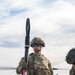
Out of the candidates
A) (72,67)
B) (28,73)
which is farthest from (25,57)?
(72,67)

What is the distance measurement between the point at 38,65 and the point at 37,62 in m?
0.18

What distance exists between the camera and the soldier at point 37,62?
1630 centimetres

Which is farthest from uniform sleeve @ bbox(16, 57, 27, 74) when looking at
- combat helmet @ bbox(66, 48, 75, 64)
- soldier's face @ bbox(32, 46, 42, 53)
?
combat helmet @ bbox(66, 48, 75, 64)

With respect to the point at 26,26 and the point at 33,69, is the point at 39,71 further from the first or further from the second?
the point at 26,26

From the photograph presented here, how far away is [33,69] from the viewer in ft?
53.9

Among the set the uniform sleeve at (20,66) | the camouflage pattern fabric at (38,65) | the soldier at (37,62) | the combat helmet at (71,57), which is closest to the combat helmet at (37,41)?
the soldier at (37,62)

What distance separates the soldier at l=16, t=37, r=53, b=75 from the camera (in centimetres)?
1630

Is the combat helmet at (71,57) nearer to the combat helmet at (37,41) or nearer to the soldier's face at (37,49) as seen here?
the soldier's face at (37,49)

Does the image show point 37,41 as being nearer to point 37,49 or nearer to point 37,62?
point 37,49

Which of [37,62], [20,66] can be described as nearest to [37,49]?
[37,62]

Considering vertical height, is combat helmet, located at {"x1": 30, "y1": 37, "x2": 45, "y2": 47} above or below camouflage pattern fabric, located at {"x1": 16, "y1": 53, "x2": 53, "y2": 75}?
above

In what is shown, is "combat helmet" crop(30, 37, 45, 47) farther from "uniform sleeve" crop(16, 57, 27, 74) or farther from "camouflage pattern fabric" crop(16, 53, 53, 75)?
"uniform sleeve" crop(16, 57, 27, 74)

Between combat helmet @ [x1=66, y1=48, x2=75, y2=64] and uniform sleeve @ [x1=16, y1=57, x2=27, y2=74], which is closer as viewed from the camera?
combat helmet @ [x1=66, y1=48, x2=75, y2=64]

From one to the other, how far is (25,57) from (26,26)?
1.21m
